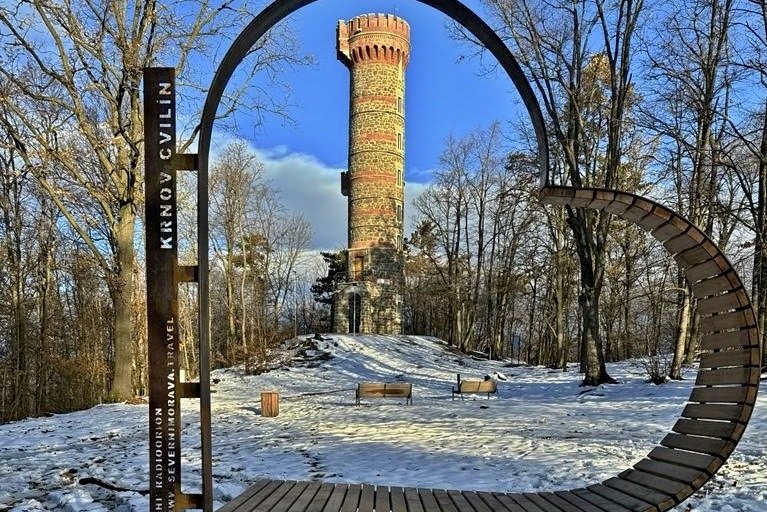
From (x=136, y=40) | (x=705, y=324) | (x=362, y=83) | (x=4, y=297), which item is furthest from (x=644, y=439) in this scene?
(x=362, y=83)

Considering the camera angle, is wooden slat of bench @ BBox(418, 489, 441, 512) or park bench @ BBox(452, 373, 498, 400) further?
park bench @ BBox(452, 373, 498, 400)

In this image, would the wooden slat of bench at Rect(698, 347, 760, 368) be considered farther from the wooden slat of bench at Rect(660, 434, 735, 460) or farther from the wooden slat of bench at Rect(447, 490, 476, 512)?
the wooden slat of bench at Rect(447, 490, 476, 512)

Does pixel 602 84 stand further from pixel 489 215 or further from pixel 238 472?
pixel 238 472

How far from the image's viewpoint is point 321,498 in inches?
157

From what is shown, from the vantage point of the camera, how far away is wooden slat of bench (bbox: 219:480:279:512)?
145 inches

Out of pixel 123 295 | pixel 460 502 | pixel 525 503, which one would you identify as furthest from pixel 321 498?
pixel 123 295

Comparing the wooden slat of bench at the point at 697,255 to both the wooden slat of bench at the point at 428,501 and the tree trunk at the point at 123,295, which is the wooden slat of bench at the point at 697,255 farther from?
the tree trunk at the point at 123,295

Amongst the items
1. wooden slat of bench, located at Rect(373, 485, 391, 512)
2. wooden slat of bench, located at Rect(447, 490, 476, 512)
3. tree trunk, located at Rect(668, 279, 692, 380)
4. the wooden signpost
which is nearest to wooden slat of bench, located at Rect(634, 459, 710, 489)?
wooden slat of bench, located at Rect(447, 490, 476, 512)

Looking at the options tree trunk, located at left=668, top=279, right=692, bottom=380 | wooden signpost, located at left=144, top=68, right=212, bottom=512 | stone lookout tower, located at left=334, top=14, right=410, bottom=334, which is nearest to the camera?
wooden signpost, located at left=144, top=68, right=212, bottom=512

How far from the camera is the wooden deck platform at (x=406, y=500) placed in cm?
377

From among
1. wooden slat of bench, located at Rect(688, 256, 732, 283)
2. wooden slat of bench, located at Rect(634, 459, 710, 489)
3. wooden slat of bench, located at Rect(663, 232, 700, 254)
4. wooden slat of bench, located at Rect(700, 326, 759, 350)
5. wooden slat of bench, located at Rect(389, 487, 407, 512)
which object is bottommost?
wooden slat of bench, located at Rect(389, 487, 407, 512)

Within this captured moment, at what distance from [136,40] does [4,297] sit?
13.4 meters

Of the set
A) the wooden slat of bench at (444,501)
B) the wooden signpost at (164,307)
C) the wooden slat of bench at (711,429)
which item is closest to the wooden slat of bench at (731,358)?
the wooden slat of bench at (711,429)

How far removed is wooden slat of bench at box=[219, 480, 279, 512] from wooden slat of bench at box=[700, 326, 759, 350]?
11.4 feet
